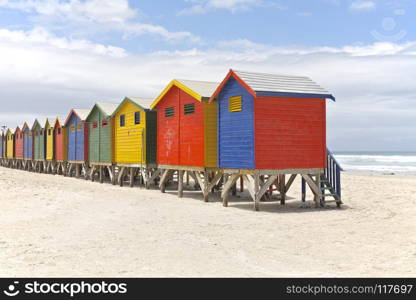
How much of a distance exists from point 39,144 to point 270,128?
115ft

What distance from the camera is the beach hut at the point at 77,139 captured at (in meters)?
33.2

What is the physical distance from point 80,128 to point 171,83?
51.1ft

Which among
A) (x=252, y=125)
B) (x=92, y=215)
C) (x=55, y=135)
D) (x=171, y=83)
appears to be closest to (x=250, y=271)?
(x=92, y=215)

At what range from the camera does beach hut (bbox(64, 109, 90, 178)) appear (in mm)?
33219

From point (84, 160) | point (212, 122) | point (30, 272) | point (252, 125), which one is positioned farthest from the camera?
point (84, 160)

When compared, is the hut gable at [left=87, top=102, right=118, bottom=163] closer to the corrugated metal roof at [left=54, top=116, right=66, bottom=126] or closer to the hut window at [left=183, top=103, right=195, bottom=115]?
the corrugated metal roof at [left=54, top=116, right=66, bottom=126]

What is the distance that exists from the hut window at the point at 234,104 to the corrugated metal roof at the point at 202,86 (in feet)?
6.05

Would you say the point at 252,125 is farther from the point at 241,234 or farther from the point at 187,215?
the point at 241,234

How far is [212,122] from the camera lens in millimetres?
18156

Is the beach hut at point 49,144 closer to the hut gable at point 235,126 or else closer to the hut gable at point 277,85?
the hut gable at point 277,85

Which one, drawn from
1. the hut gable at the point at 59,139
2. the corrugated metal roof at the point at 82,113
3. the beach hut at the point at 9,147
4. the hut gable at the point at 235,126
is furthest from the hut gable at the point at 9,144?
the hut gable at the point at 235,126

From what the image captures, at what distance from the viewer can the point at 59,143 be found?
39312mm

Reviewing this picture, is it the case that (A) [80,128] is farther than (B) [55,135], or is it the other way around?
(B) [55,135]

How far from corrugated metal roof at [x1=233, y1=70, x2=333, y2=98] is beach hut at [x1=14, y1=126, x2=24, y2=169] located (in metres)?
41.8
